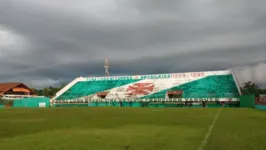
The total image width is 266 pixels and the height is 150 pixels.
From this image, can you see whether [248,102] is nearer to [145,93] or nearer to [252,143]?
[145,93]

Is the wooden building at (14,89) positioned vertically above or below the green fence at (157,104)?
above

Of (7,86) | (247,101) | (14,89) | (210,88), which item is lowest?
(247,101)

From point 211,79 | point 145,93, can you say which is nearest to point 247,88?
point 211,79

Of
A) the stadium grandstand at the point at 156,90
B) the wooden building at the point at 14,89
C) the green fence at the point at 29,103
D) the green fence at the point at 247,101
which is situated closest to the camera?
the green fence at the point at 247,101

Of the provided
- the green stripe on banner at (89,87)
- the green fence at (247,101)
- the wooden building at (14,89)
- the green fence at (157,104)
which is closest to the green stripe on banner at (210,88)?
the green fence at (157,104)

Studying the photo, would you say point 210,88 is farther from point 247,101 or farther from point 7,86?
point 7,86

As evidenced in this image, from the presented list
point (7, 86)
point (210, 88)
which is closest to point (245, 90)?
point (210, 88)

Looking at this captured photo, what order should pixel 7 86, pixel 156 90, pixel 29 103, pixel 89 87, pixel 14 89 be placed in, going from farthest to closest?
pixel 7 86 < pixel 14 89 < pixel 89 87 < pixel 156 90 < pixel 29 103

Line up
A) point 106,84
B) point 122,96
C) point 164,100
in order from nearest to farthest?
1. point 164,100
2. point 122,96
3. point 106,84

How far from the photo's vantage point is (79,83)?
106m

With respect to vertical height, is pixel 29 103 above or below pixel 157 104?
above

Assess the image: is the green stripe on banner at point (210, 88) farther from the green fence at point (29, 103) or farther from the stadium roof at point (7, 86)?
the stadium roof at point (7, 86)

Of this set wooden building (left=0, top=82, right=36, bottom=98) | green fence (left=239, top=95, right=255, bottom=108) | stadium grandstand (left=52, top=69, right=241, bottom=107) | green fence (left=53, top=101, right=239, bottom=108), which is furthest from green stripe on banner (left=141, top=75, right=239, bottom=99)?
wooden building (left=0, top=82, right=36, bottom=98)

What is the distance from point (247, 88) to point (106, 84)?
83.3 meters
